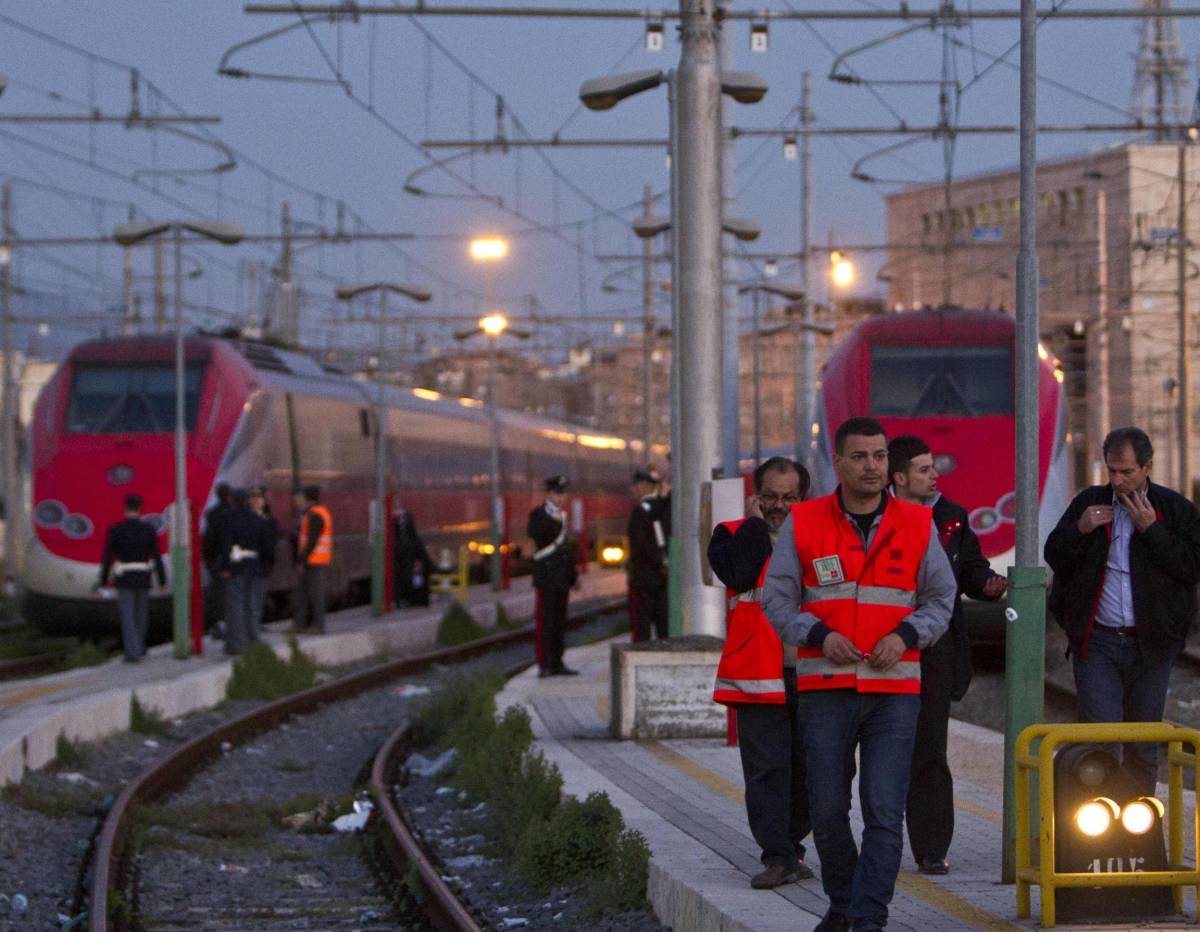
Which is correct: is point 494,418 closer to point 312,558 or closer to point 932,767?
point 312,558

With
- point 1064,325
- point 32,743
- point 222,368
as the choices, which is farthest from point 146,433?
point 1064,325

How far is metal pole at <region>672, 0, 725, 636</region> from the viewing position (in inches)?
635

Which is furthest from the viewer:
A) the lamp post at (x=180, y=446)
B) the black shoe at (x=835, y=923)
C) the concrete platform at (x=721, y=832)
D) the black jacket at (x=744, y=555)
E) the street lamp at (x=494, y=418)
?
the street lamp at (x=494, y=418)

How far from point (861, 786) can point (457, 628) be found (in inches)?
931

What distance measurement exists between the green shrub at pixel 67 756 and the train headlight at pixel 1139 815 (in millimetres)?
10266

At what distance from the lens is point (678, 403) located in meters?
17.0

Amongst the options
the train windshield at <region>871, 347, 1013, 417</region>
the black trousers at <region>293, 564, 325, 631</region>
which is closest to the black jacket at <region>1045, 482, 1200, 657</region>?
the train windshield at <region>871, 347, 1013, 417</region>

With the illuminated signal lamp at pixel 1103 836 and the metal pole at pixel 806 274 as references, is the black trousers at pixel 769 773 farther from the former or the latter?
the metal pole at pixel 806 274

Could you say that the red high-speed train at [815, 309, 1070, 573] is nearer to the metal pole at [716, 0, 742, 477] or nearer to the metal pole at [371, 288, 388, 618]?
the metal pole at [716, 0, 742, 477]

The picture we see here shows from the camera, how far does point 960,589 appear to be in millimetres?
8328

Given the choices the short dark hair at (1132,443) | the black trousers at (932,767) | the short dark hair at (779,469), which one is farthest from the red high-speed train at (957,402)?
the short dark hair at (779,469)

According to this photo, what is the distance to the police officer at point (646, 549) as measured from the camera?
1952 centimetres

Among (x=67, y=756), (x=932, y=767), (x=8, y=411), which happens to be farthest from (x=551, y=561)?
(x=8, y=411)

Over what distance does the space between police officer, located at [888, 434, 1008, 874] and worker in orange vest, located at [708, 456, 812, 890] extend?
1.48 ft
